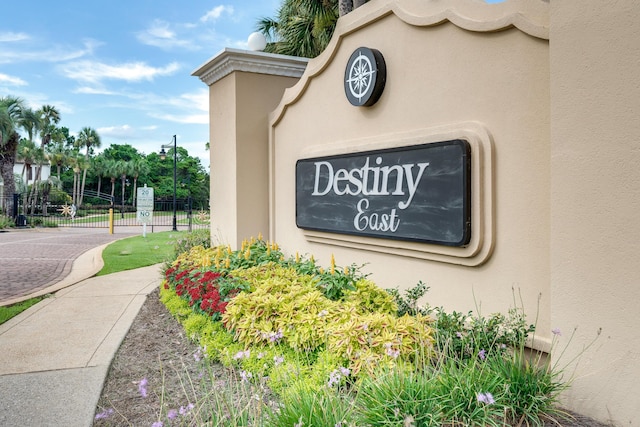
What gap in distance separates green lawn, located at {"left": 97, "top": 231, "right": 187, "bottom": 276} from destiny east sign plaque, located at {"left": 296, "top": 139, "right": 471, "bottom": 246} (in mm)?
5058

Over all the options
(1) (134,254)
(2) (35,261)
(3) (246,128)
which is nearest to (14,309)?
(3) (246,128)

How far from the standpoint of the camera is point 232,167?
8.79 m

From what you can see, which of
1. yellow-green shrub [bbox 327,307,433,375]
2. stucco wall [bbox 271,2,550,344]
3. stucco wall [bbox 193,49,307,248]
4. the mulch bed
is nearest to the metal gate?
stucco wall [bbox 193,49,307,248]

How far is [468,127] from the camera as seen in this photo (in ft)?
15.8

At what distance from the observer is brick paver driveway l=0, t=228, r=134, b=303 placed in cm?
1048

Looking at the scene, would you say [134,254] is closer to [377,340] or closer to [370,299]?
[370,299]

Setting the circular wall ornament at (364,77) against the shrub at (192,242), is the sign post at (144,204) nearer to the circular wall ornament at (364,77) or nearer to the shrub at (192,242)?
the shrub at (192,242)

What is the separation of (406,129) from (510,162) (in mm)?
1501

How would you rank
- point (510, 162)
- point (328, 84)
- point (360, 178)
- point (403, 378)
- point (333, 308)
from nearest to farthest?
point (403, 378), point (510, 162), point (333, 308), point (360, 178), point (328, 84)

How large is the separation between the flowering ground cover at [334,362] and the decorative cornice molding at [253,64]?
3.80 meters

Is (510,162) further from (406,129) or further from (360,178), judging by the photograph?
(360,178)

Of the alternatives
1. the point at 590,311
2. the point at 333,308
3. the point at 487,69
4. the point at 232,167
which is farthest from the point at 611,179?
the point at 232,167

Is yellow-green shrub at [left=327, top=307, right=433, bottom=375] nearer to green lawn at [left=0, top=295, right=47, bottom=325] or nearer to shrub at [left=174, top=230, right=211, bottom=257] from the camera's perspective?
green lawn at [left=0, top=295, right=47, bottom=325]

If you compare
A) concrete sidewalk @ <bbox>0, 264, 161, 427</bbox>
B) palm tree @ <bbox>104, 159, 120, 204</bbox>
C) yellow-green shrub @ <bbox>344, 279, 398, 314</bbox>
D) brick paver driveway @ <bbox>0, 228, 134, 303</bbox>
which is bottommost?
brick paver driveway @ <bbox>0, 228, 134, 303</bbox>
